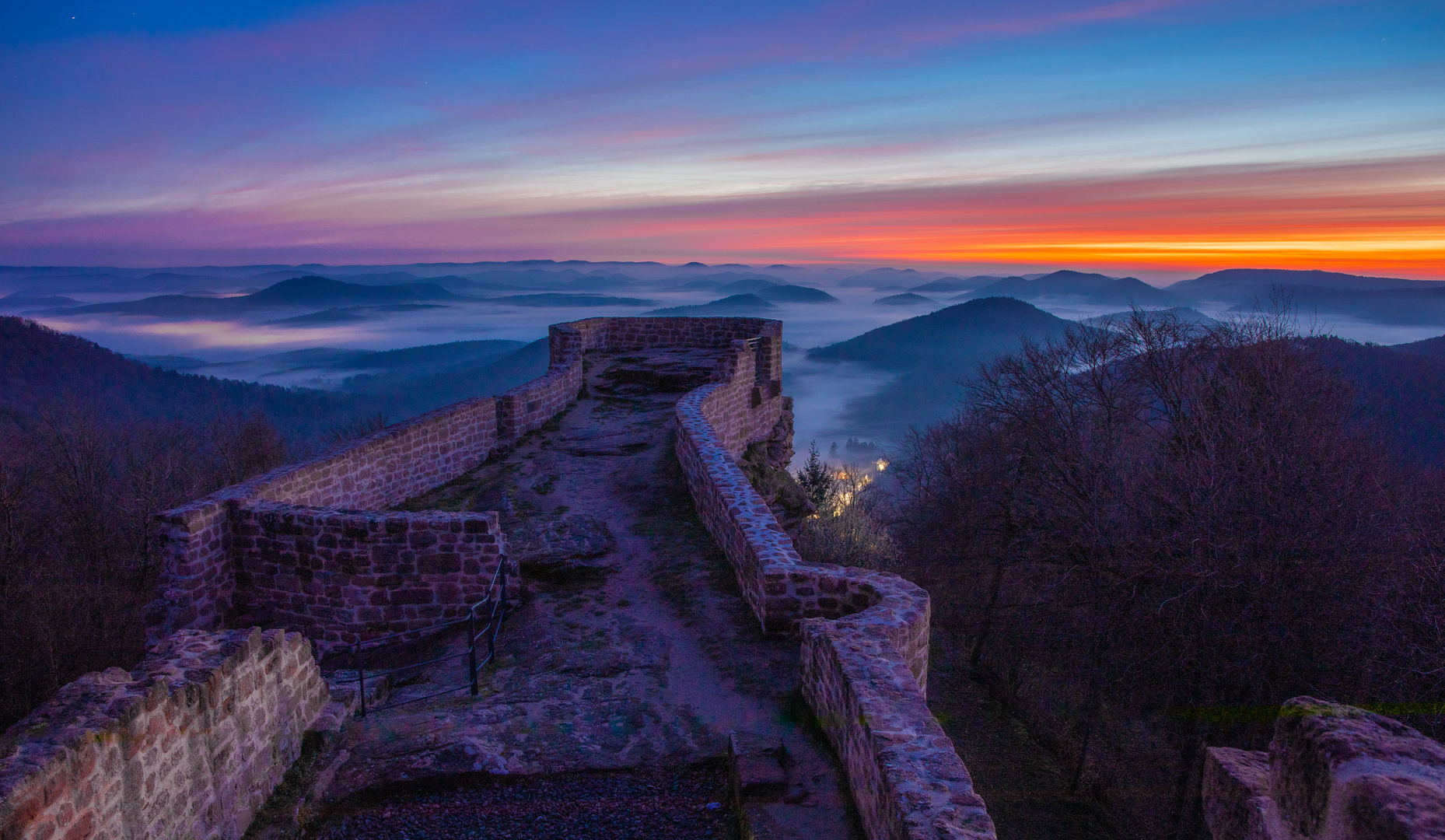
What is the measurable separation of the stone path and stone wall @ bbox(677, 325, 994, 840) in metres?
0.31

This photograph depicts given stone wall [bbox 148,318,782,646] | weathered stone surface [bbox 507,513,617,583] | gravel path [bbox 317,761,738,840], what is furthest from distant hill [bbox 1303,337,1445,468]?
stone wall [bbox 148,318,782,646]

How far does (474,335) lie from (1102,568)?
19892cm

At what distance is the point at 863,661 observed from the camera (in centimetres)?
525

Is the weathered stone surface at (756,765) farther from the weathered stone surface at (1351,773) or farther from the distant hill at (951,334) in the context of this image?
the distant hill at (951,334)

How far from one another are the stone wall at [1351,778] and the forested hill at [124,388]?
188 ft

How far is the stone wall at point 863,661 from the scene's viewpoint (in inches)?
155

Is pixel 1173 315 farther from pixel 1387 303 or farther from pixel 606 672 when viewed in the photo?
pixel 1387 303

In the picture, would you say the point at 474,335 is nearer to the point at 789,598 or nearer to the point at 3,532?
the point at 3,532

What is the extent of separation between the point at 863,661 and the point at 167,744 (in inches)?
157

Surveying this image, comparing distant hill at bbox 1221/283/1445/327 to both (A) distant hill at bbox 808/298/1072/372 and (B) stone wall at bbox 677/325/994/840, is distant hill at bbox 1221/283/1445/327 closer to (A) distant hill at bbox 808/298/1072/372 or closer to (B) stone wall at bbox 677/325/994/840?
(A) distant hill at bbox 808/298/1072/372

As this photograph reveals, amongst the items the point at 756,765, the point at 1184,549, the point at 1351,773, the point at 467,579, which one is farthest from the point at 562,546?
the point at 1184,549

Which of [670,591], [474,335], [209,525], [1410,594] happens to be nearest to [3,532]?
[209,525]

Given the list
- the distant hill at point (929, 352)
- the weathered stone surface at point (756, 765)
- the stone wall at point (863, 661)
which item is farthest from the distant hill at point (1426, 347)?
the distant hill at point (929, 352)

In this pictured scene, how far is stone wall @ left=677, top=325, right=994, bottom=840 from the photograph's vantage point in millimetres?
3926
